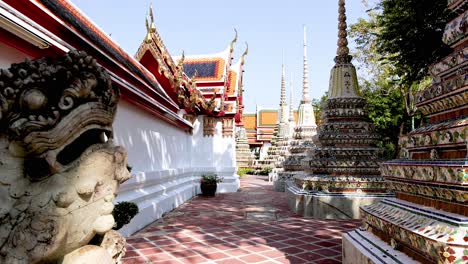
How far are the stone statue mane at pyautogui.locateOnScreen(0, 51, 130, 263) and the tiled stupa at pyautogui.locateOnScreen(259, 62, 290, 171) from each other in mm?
15292

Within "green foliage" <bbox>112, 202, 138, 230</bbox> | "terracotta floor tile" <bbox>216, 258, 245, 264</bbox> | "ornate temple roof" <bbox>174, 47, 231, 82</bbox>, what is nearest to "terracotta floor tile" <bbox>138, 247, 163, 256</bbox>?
"green foliage" <bbox>112, 202, 138, 230</bbox>

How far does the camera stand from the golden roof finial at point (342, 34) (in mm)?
8141

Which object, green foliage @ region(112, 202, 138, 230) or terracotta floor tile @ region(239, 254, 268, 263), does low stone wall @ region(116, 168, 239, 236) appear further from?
terracotta floor tile @ region(239, 254, 268, 263)

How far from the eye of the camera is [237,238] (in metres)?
5.20

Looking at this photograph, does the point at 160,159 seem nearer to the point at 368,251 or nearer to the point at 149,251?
the point at 149,251

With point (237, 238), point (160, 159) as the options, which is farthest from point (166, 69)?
point (237, 238)

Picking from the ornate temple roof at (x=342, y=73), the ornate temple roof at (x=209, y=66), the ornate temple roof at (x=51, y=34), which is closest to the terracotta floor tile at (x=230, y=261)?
the ornate temple roof at (x=51, y=34)

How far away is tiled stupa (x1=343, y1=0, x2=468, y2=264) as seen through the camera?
2129mm

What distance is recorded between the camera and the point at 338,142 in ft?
24.0

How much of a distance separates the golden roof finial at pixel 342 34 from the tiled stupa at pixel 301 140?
419 cm

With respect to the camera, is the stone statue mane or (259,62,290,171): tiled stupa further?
(259,62,290,171): tiled stupa

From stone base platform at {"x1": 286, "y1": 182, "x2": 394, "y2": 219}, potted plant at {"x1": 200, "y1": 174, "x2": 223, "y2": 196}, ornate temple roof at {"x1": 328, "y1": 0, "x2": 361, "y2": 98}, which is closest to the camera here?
stone base platform at {"x1": 286, "y1": 182, "x2": 394, "y2": 219}

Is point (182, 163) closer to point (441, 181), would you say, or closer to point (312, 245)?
point (312, 245)

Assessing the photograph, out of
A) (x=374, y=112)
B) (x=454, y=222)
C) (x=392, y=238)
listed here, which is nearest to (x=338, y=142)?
(x=392, y=238)
